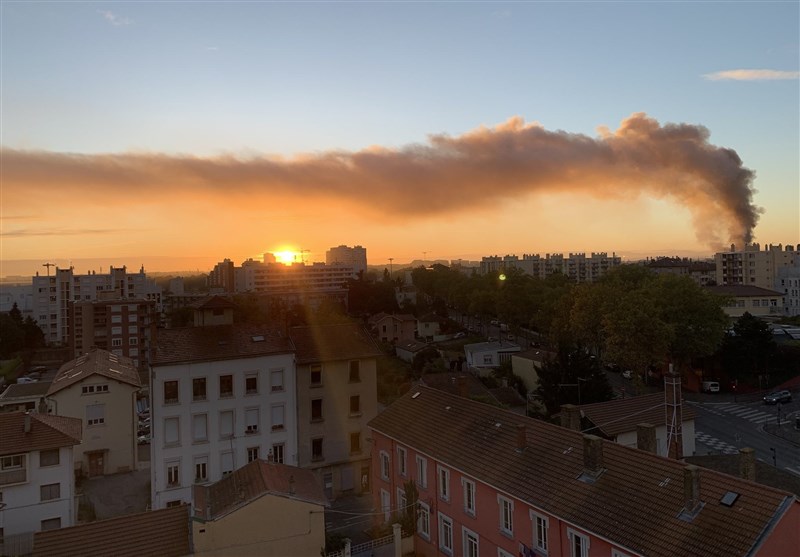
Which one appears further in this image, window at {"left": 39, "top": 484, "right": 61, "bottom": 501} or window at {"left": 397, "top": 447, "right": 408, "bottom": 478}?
window at {"left": 39, "top": 484, "right": 61, "bottom": 501}

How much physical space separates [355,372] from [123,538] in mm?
18847

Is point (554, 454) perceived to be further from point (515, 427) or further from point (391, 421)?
point (391, 421)

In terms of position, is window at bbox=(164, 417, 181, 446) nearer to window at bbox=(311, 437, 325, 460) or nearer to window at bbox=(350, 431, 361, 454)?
window at bbox=(311, 437, 325, 460)

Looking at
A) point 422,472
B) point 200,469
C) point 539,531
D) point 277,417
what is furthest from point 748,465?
point 200,469

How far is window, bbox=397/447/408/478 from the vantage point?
27.8 meters

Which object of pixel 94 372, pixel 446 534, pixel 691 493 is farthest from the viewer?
pixel 94 372

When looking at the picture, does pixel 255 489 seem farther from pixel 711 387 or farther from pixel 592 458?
pixel 711 387

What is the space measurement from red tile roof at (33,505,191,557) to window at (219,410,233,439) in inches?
507

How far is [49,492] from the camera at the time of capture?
29328 millimetres

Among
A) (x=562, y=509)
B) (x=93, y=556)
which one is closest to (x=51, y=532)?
(x=93, y=556)

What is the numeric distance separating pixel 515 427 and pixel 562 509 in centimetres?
545

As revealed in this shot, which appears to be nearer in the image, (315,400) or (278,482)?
(278,482)

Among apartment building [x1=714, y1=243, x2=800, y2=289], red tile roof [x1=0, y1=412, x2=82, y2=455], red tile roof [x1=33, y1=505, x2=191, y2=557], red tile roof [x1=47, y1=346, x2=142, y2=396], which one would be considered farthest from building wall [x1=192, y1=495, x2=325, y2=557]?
apartment building [x1=714, y1=243, x2=800, y2=289]

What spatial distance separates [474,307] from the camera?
94375 millimetres
